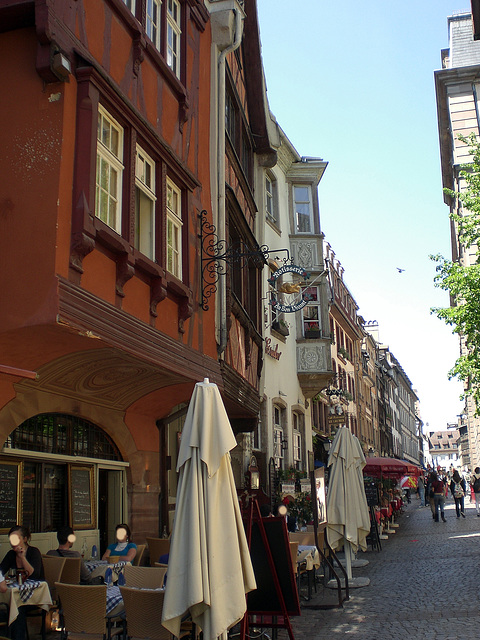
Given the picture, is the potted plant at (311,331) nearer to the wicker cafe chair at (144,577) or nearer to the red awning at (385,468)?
the red awning at (385,468)

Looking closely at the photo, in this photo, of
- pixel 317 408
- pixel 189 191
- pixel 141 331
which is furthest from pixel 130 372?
pixel 317 408

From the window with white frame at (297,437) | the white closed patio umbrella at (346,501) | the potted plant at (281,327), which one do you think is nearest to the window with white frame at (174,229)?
the white closed patio umbrella at (346,501)

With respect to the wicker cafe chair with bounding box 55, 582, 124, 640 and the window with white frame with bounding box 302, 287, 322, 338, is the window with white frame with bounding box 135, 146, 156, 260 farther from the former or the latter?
the window with white frame with bounding box 302, 287, 322, 338

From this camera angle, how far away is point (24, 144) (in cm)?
713

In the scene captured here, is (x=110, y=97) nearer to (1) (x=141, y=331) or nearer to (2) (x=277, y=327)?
(1) (x=141, y=331)

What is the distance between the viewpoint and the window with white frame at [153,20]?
33.2 feet

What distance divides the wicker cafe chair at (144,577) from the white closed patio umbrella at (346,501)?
507cm

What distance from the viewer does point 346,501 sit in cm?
1210

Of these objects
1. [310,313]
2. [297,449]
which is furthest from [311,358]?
[297,449]

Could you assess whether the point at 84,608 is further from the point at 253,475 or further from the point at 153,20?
the point at 253,475

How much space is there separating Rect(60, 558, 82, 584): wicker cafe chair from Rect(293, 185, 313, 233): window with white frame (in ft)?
60.7

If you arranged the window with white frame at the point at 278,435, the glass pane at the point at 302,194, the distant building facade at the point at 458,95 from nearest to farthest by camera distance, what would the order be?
the window with white frame at the point at 278,435 < the glass pane at the point at 302,194 < the distant building facade at the point at 458,95

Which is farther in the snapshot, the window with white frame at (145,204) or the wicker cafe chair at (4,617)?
the window with white frame at (145,204)

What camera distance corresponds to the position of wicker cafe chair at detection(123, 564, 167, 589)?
742 centimetres
